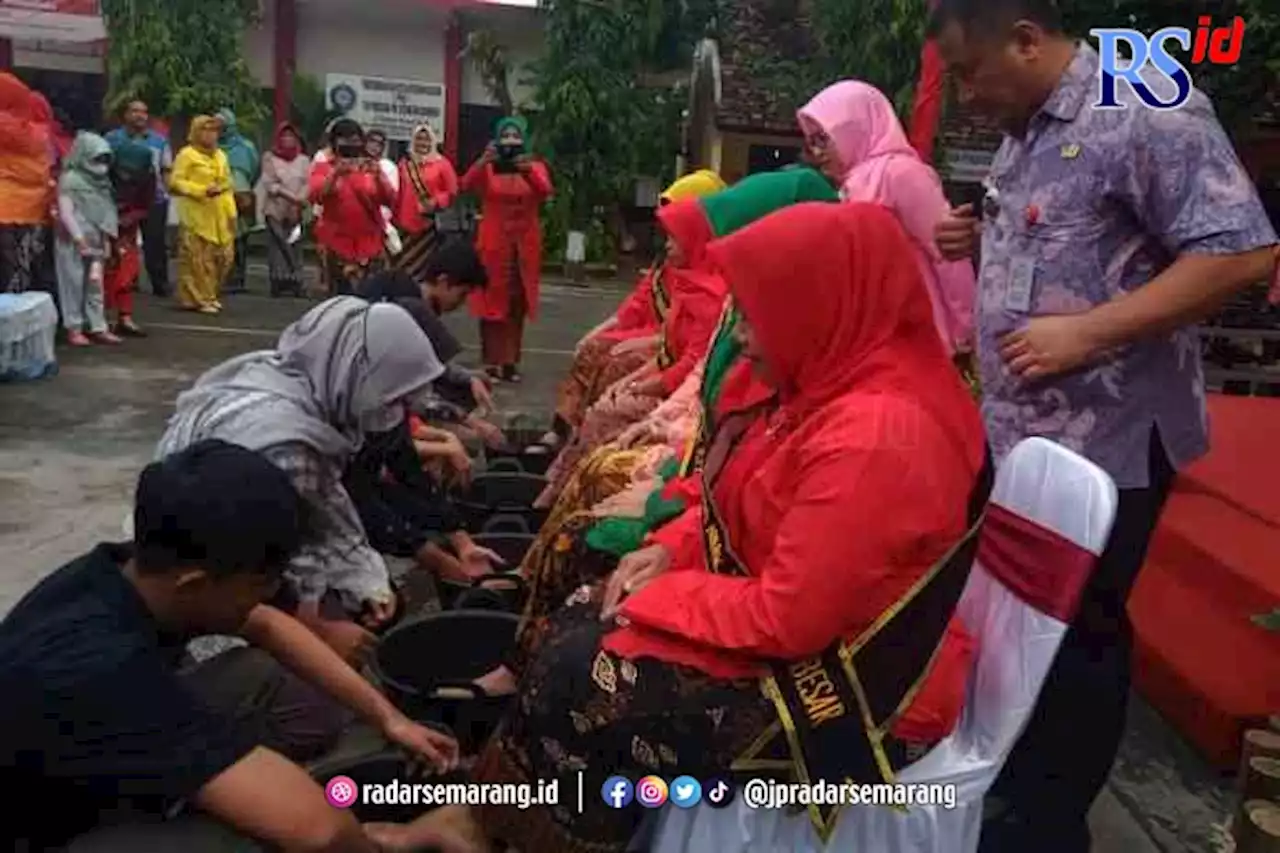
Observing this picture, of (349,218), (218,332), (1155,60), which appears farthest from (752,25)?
(1155,60)

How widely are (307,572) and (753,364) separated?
3.66 feet

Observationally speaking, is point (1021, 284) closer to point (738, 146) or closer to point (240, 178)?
point (240, 178)

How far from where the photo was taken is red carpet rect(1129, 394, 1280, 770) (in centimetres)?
274

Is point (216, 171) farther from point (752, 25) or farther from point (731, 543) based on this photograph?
point (731, 543)

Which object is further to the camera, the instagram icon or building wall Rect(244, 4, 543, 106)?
building wall Rect(244, 4, 543, 106)

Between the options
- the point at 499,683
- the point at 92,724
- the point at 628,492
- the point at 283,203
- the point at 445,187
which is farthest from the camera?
the point at 283,203

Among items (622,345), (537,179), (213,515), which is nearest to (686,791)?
(213,515)

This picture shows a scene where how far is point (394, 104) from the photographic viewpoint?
15.3 meters

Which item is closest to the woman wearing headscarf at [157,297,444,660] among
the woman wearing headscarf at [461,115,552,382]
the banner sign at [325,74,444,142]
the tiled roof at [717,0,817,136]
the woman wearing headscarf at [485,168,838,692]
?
the woman wearing headscarf at [485,168,838,692]

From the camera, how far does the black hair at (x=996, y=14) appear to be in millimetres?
1956

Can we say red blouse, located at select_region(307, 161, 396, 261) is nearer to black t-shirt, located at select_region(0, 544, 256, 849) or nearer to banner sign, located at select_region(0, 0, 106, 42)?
banner sign, located at select_region(0, 0, 106, 42)

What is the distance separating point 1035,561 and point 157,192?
29.4 ft

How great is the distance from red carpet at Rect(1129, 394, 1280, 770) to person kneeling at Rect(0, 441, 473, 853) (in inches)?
76.4
